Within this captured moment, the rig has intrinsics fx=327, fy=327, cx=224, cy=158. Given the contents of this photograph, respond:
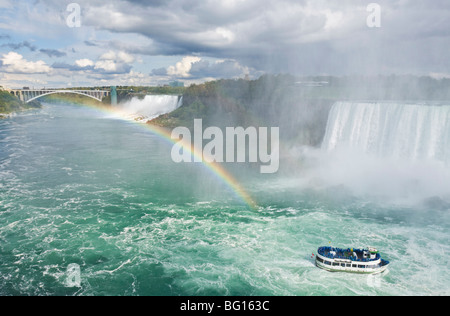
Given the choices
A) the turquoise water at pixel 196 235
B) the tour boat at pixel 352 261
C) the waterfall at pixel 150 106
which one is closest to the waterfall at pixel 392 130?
the turquoise water at pixel 196 235

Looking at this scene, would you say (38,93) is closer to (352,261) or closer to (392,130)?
(392,130)

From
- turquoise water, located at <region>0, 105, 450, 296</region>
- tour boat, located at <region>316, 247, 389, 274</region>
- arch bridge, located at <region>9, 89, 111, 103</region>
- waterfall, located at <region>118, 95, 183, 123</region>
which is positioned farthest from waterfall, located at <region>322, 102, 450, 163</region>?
arch bridge, located at <region>9, 89, 111, 103</region>

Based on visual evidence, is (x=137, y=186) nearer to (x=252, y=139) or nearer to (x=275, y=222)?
(x=275, y=222)

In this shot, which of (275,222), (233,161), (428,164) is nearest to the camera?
→ (275,222)

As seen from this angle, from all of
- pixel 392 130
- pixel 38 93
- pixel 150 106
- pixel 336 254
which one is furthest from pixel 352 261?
pixel 38 93
